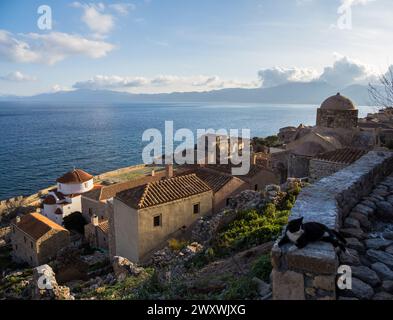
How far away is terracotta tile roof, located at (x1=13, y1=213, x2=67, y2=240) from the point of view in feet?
76.8

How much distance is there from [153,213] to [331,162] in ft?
27.7

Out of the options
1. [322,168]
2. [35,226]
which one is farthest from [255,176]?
[35,226]

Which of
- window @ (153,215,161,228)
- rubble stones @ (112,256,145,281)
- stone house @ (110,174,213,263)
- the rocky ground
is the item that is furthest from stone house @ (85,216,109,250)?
the rocky ground

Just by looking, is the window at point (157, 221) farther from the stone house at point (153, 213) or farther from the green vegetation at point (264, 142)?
the green vegetation at point (264, 142)

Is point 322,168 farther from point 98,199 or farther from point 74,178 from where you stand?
point 74,178

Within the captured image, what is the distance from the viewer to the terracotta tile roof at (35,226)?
76.8ft

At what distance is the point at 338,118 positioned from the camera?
22828 millimetres

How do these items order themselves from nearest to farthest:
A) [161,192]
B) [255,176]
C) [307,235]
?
[307,235], [161,192], [255,176]

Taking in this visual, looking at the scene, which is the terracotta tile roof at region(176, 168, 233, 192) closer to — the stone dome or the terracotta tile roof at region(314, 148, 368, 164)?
the terracotta tile roof at region(314, 148, 368, 164)

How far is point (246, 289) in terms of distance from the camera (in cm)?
480

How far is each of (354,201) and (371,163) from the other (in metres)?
2.17

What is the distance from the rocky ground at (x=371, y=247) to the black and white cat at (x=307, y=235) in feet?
1.59

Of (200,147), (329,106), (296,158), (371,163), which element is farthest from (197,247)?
(200,147)
